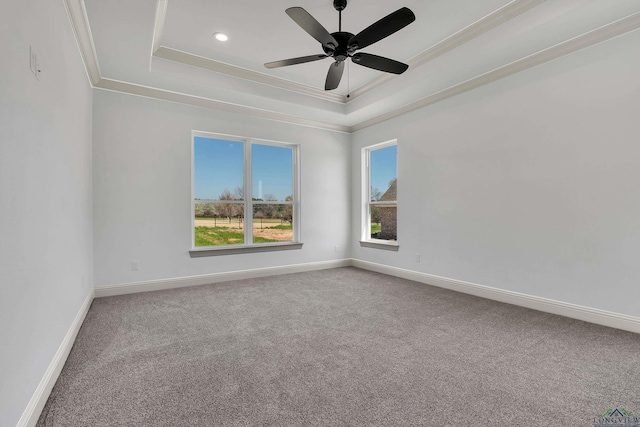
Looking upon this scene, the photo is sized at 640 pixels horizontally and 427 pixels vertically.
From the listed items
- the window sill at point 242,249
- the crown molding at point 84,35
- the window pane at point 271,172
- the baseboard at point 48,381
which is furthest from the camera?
the window pane at point 271,172

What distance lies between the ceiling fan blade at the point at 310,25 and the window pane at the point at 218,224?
3019 millimetres

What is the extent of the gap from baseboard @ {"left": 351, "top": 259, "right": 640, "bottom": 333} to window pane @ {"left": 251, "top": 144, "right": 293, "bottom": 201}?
2.32 metres

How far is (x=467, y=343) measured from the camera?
243 cm

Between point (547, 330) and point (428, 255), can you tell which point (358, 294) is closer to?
point (428, 255)

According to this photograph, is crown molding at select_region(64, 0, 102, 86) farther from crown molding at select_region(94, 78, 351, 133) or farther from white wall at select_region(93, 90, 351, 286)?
white wall at select_region(93, 90, 351, 286)

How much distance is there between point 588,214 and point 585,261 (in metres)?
0.45

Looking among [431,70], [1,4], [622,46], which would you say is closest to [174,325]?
[1,4]

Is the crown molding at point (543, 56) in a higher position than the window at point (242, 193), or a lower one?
higher

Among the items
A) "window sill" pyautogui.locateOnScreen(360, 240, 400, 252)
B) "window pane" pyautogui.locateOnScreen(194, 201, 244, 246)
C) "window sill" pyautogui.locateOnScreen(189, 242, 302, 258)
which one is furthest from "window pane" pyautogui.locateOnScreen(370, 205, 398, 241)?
"window pane" pyautogui.locateOnScreen(194, 201, 244, 246)

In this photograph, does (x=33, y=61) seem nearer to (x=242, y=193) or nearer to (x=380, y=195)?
(x=242, y=193)

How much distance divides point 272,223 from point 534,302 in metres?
3.75

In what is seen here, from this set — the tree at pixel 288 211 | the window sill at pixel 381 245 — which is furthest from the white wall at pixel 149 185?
the window sill at pixel 381 245

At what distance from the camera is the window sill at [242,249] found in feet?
14.4

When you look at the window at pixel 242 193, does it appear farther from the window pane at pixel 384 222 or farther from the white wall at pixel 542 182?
the white wall at pixel 542 182
